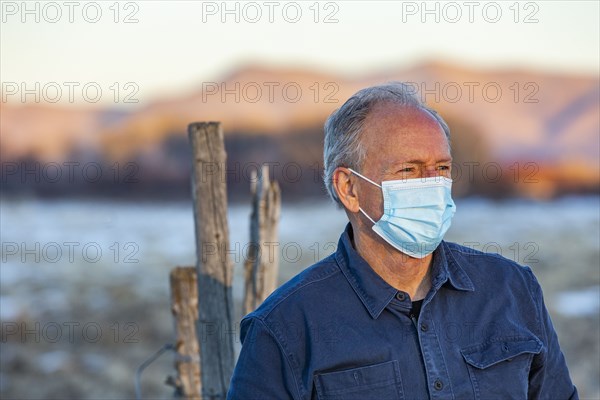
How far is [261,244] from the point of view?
4.43 meters

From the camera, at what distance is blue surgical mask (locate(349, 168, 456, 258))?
8.57ft

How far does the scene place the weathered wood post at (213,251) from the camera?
4062 mm

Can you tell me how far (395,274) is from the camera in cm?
263

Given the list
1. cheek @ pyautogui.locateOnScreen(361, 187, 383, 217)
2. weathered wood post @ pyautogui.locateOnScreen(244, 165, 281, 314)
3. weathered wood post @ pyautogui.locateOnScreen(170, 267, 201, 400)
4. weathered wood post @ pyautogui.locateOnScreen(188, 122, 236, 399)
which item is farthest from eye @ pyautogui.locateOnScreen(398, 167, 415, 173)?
weathered wood post @ pyautogui.locateOnScreen(170, 267, 201, 400)

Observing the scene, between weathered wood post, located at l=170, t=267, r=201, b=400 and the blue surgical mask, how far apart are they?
2.02 metres

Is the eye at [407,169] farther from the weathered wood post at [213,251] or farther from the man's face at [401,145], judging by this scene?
the weathered wood post at [213,251]

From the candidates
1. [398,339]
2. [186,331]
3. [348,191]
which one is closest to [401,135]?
[348,191]

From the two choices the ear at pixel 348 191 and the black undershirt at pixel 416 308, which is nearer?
the black undershirt at pixel 416 308

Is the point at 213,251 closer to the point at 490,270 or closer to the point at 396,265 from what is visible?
the point at 396,265

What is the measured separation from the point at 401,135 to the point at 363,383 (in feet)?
2.64

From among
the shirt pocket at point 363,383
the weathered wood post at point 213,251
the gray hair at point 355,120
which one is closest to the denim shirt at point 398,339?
the shirt pocket at point 363,383

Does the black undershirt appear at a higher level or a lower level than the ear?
lower

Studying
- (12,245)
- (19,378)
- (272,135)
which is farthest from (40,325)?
(272,135)

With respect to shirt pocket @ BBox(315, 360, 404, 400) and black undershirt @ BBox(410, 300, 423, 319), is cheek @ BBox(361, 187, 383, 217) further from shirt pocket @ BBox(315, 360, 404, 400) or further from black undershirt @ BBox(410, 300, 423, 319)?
shirt pocket @ BBox(315, 360, 404, 400)
